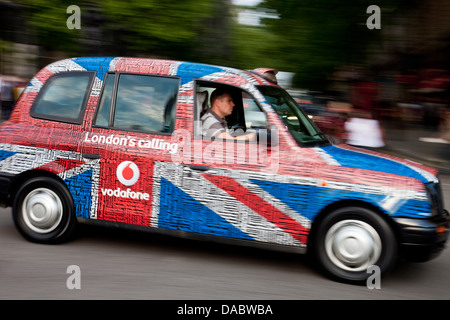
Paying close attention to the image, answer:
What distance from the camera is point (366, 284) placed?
200 inches

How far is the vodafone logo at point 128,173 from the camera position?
5.57m

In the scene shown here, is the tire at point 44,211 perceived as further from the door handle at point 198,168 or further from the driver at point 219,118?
the driver at point 219,118

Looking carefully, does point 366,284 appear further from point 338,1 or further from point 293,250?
point 338,1

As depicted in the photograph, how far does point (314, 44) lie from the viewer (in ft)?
44.8

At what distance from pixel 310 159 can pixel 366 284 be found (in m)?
1.18

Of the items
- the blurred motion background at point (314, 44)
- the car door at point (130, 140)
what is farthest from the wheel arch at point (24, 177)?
the blurred motion background at point (314, 44)

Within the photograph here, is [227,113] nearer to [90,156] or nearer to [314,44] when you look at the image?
[90,156]

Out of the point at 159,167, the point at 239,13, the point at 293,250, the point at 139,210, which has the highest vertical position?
the point at 239,13

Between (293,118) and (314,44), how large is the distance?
27.8 feet

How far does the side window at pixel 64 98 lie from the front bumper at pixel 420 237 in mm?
3230

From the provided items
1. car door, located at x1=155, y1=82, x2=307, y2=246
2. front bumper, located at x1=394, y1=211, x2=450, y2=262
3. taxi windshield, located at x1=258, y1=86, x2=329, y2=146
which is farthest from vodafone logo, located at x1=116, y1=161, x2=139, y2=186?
front bumper, located at x1=394, y1=211, x2=450, y2=262

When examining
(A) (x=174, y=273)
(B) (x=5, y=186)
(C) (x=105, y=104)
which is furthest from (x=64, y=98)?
(A) (x=174, y=273)
